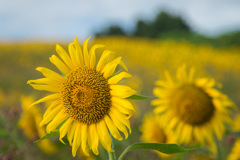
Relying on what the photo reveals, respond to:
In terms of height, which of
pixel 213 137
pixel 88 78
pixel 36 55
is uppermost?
pixel 88 78

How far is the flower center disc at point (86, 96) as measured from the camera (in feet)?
4.99

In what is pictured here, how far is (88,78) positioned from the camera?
1.55m

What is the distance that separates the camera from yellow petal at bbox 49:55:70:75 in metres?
1.52

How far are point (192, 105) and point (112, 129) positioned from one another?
52.7 inches

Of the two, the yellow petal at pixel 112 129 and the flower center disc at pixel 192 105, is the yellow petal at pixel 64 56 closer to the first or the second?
the yellow petal at pixel 112 129

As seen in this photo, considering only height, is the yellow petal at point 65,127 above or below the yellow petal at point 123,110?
below

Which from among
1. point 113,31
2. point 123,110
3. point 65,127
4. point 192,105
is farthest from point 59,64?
point 113,31

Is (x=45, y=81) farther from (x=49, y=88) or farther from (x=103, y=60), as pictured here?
(x=103, y=60)

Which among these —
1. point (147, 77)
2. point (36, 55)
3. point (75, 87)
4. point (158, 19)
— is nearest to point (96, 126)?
point (75, 87)

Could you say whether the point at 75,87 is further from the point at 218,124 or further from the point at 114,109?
the point at 218,124

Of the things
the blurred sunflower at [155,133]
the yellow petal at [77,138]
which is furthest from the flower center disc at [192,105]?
the yellow petal at [77,138]

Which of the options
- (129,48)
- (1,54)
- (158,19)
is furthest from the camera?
(158,19)

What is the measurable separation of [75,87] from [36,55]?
1800 cm

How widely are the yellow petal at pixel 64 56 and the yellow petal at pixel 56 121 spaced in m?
0.29
